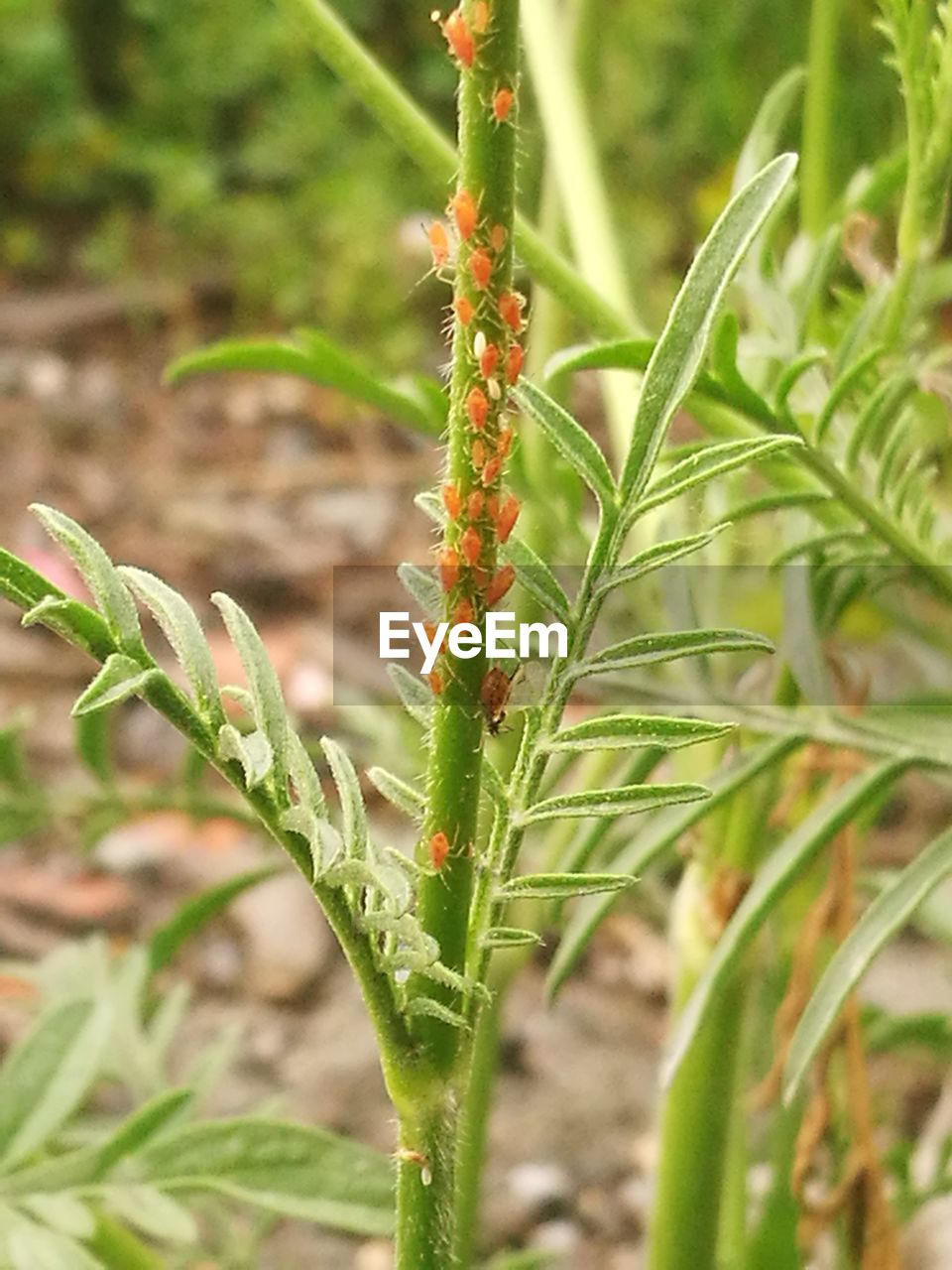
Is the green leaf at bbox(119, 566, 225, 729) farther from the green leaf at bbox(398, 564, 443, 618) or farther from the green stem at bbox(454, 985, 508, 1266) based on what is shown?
the green stem at bbox(454, 985, 508, 1266)

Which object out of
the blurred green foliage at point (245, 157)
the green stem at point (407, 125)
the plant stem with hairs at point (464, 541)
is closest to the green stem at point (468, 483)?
the plant stem with hairs at point (464, 541)

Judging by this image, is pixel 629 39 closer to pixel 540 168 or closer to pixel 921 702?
pixel 540 168

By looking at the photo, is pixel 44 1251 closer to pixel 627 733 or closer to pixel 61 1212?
pixel 61 1212

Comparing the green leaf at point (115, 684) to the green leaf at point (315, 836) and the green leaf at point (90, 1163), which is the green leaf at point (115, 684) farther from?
the green leaf at point (90, 1163)

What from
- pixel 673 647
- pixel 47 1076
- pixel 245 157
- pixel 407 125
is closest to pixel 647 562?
pixel 673 647

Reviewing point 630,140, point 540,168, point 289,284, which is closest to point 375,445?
point 289,284

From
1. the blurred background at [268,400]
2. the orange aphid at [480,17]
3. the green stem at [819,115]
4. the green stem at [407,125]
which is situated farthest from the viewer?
the blurred background at [268,400]
